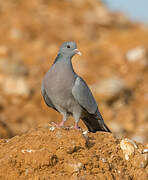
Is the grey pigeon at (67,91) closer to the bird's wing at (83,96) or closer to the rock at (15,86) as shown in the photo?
the bird's wing at (83,96)

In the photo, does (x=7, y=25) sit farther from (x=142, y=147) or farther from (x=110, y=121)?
(x=142, y=147)

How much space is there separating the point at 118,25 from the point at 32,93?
990 centimetres

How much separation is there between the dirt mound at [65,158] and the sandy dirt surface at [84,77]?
11 mm

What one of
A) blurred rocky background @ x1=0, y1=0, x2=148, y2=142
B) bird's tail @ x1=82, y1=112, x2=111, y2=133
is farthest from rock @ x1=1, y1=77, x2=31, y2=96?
bird's tail @ x1=82, y1=112, x2=111, y2=133

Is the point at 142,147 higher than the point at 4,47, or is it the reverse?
the point at 4,47

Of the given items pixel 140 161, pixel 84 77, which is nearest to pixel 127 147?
pixel 140 161

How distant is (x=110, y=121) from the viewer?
1257 cm

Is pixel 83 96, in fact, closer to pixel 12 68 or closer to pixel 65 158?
pixel 65 158

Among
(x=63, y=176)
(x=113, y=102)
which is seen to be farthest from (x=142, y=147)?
(x=113, y=102)

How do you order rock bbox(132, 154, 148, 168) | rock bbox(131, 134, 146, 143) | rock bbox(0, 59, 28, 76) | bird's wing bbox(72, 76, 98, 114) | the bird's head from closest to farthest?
rock bbox(132, 154, 148, 168), bird's wing bbox(72, 76, 98, 114), the bird's head, rock bbox(131, 134, 146, 143), rock bbox(0, 59, 28, 76)

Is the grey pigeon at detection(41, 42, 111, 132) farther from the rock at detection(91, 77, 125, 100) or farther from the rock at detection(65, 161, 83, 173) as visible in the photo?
the rock at detection(91, 77, 125, 100)

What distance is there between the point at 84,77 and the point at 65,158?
9826 mm

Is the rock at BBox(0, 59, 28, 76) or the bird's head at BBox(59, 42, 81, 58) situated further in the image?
the rock at BBox(0, 59, 28, 76)

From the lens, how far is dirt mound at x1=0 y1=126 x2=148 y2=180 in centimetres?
479
